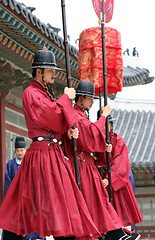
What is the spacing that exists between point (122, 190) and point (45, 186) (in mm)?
2690

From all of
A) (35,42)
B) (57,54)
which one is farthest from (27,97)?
(57,54)

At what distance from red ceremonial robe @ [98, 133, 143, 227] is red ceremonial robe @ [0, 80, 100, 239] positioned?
7.10 feet

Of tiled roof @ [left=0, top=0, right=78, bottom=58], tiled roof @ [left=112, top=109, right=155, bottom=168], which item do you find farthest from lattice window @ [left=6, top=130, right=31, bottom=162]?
tiled roof @ [left=112, top=109, right=155, bottom=168]

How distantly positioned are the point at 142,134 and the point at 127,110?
3.09 meters

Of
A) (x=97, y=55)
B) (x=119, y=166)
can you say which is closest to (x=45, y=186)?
(x=119, y=166)

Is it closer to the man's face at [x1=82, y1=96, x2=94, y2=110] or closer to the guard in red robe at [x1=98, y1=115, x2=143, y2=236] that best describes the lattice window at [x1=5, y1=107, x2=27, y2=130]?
the guard in red robe at [x1=98, y1=115, x2=143, y2=236]

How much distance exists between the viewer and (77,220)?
484cm

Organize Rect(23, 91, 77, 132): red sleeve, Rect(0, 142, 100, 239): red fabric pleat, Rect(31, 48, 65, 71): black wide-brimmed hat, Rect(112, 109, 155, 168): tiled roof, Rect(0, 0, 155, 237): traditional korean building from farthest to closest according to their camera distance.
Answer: Rect(112, 109, 155, 168): tiled roof → Rect(0, 0, 155, 237): traditional korean building → Rect(31, 48, 65, 71): black wide-brimmed hat → Rect(23, 91, 77, 132): red sleeve → Rect(0, 142, 100, 239): red fabric pleat

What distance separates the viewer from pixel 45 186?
4.88 metres

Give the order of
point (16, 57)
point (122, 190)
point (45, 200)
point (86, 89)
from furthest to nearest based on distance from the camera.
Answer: point (16, 57) < point (122, 190) < point (86, 89) < point (45, 200)

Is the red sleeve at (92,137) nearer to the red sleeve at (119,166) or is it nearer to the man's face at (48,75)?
the man's face at (48,75)

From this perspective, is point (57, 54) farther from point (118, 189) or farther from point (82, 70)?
point (118, 189)

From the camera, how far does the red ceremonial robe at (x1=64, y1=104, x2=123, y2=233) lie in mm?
5906

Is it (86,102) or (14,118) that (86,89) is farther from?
(14,118)
